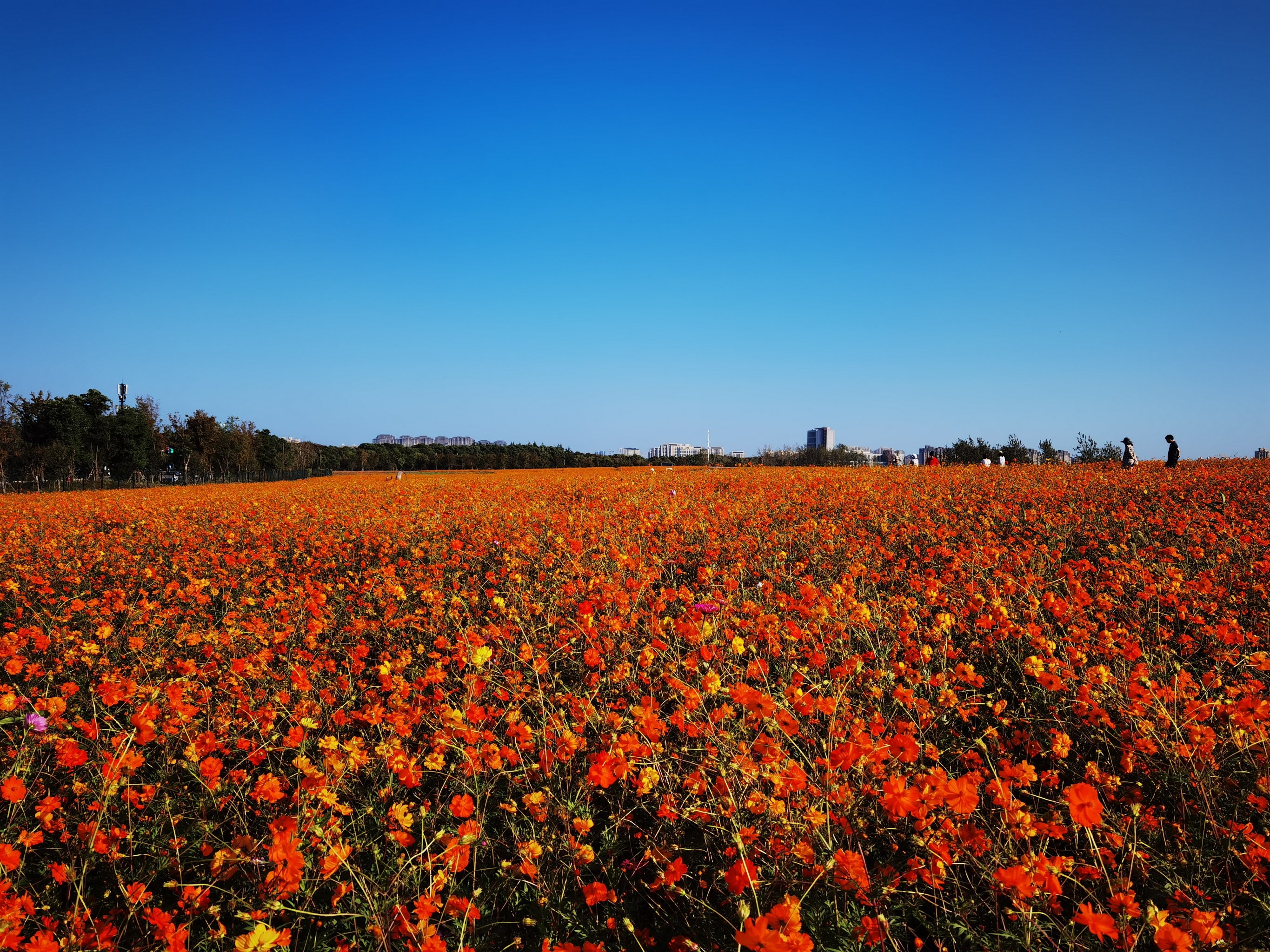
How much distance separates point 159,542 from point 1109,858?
8.87 metres

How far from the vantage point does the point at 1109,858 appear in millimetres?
1726

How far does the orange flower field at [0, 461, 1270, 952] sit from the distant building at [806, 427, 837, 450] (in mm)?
29588

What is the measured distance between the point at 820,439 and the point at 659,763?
3652 centimetres

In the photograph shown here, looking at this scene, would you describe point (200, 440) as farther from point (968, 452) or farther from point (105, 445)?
point (968, 452)

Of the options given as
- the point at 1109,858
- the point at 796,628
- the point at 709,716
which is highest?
the point at 796,628

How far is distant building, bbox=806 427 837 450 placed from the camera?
110 feet

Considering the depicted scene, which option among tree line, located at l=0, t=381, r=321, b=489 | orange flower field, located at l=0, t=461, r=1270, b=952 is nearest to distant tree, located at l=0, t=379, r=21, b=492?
tree line, located at l=0, t=381, r=321, b=489

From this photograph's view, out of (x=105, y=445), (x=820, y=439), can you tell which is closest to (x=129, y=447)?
(x=105, y=445)

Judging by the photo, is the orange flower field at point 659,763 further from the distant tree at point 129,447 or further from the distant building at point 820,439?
the distant tree at point 129,447

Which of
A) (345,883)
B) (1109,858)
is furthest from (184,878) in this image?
(1109,858)

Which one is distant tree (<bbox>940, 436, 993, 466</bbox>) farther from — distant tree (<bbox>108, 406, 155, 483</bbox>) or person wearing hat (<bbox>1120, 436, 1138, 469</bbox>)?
distant tree (<bbox>108, 406, 155, 483</bbox>)

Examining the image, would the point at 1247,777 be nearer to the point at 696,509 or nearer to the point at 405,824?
the point at 405,824

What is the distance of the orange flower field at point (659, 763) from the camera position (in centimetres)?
160

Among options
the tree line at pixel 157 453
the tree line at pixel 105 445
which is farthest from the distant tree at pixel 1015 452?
the tree line at pixel 105 445
